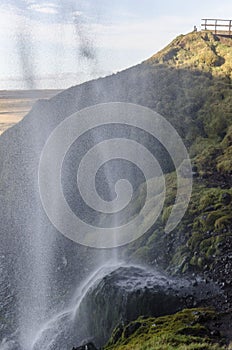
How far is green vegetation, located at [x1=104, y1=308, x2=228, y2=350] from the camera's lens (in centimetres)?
913

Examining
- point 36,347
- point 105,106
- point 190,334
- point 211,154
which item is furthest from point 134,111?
point 190,334

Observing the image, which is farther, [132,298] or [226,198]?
[226,198]

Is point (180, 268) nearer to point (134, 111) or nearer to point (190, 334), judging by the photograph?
point (190, 334)

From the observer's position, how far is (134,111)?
108ft

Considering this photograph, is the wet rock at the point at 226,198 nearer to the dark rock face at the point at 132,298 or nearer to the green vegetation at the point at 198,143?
the green vegetation at the point at 198,143

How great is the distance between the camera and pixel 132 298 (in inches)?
506

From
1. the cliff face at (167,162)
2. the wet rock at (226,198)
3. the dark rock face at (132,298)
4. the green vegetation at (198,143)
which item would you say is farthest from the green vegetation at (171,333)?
the wet rock at (226,198)

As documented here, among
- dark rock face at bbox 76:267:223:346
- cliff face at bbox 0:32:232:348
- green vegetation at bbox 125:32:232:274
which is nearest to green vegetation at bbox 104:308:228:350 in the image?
dark rock face at bbox 76:267:223:346

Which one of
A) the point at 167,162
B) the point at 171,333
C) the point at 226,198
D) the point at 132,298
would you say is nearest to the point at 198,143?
the point at 167,162

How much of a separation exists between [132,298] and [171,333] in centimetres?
303

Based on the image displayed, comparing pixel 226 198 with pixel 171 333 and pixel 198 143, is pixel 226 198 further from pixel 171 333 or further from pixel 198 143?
pixel 171 333

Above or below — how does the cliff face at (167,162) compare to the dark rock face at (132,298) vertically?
above

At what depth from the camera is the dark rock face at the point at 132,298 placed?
12547 mm

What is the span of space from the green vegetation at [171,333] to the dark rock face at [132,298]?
0.51 m
